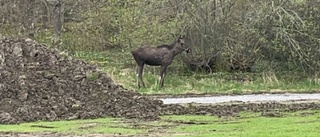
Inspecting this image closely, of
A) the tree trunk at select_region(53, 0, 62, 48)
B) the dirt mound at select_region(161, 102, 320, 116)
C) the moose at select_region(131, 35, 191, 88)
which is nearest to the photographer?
the dirt mound at select_region(161, 102, 320, 116)

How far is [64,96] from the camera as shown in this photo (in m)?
27.2

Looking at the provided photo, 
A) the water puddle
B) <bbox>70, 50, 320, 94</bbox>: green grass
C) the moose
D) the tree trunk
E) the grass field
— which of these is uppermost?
the tree trunk

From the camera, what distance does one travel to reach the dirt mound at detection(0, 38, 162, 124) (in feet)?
83.8

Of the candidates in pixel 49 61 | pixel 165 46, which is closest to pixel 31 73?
pixel 49 61

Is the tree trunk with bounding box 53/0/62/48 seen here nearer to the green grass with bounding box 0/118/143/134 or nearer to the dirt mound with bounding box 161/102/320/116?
the dirt mound with bounding box 161/102/320/116

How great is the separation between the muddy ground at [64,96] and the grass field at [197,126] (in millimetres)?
1216

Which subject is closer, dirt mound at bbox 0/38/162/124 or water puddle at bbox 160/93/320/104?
dirt mound at bbox 0/38/162/124

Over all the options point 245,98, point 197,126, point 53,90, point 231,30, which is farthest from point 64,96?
point 231,30

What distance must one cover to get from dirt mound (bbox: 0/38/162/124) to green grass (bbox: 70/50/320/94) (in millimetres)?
7499

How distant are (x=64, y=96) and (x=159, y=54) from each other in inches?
483

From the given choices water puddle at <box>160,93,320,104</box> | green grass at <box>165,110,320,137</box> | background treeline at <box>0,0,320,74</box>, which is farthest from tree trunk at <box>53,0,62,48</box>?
green grass at <box>165,110,320,137</box>

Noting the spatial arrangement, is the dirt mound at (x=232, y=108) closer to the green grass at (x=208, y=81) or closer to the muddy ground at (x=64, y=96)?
the muddy ground at (x=64, y=96)

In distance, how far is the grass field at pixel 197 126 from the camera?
19.9 meters

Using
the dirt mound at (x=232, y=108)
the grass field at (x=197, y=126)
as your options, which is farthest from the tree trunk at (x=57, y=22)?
the grass field at (x=197, y=126)
